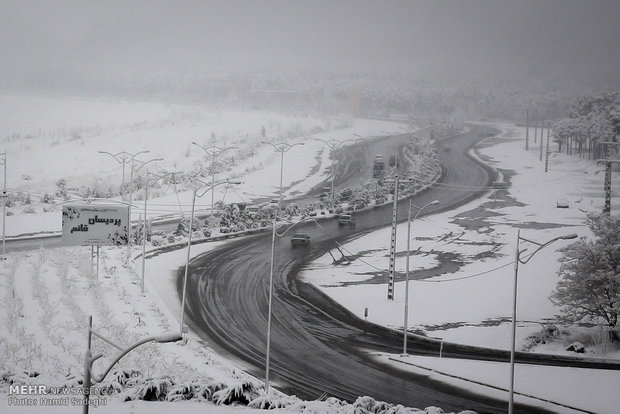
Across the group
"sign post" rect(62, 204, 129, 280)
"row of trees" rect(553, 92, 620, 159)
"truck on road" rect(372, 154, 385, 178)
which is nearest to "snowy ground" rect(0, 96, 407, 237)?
"truck on road" rect(372, 154, 385, 178)

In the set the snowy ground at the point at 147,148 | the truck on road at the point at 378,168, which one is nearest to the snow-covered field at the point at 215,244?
the snowy ground at the point at 147,148

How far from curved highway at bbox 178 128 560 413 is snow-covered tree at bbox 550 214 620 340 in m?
6.75

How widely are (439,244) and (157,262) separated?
28.6m

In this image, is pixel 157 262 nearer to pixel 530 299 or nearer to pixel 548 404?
pixel 530 299

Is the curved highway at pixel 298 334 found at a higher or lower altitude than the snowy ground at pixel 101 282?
lower

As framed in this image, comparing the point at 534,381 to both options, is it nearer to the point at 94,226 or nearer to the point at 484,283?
the point at 484,283

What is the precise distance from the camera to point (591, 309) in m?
46.8

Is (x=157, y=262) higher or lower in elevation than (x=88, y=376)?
lower

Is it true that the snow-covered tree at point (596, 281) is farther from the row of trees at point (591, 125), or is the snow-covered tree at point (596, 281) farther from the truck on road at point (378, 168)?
the truck on road at point (378, 168)

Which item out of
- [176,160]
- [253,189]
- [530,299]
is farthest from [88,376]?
[176,160]

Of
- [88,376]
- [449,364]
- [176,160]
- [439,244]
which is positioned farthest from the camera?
[176,160]

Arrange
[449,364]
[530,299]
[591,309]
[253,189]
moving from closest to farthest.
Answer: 1. [449,364]
2. [591,309]
3. [530,299]
4. [253,189]

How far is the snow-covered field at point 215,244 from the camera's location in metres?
36.6

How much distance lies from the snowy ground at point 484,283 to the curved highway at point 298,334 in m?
1.94
